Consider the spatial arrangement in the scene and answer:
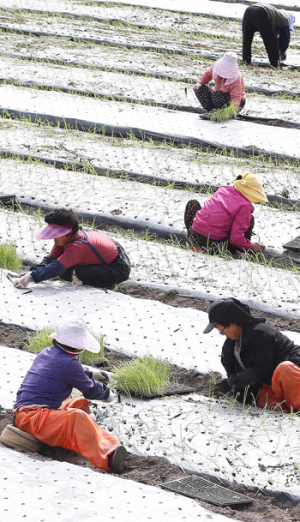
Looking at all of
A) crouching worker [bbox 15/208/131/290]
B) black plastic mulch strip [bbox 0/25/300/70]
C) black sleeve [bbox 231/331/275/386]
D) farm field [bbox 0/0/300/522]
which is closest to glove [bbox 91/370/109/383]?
farm field [bbox 0/0/300/522]

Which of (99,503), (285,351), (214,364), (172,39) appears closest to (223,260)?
(214,364)

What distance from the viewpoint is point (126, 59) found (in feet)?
33.8

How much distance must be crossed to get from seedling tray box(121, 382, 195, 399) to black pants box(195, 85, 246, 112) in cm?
467

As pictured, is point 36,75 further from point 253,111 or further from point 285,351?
point 285,351

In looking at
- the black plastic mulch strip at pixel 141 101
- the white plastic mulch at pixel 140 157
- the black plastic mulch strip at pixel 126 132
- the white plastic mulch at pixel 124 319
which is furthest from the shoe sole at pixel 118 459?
the black plastic mulch strip at pixel 141 101

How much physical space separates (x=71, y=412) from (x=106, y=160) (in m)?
3.98

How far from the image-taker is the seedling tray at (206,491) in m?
2.93

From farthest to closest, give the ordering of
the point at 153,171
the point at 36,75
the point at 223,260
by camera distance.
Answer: the point at 36,75 < the point at 153,171 < the point at 223,260

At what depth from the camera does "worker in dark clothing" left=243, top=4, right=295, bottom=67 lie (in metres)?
9.30

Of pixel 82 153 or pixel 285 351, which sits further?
pixel 82 153

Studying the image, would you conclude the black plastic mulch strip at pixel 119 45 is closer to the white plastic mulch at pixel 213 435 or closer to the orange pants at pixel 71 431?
the white plastic mulch at pixel 213 435

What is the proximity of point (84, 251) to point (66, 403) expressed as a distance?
4.39ft

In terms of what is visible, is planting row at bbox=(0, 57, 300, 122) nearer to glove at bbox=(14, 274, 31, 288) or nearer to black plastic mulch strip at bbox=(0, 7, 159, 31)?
black plastic mulch strip at bbox=(0, 7, 159, 31)

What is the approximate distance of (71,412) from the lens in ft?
10.5
